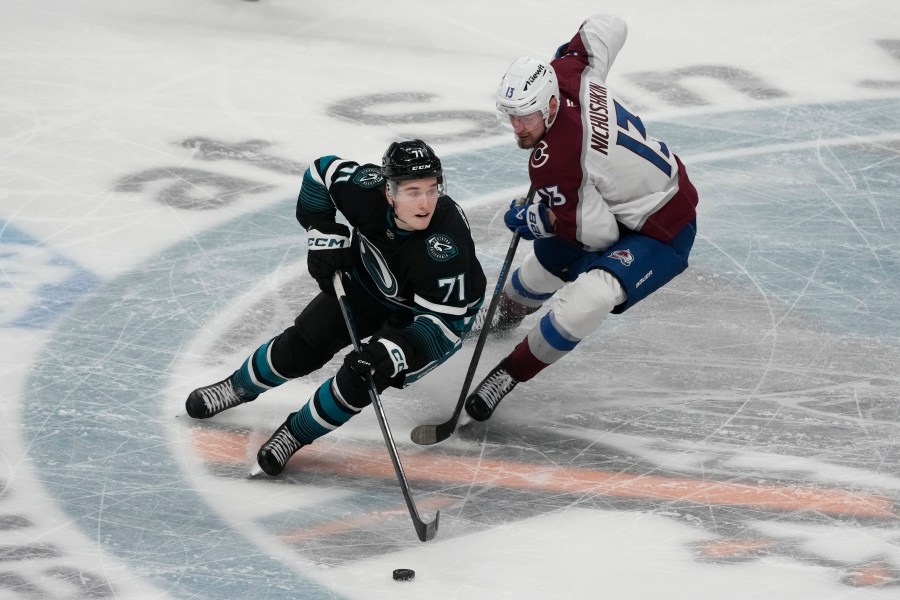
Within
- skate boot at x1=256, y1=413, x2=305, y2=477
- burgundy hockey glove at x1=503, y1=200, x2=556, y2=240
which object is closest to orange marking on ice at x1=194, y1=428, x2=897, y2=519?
skate boot at x1=256, y1=413, x2=305, y2=477

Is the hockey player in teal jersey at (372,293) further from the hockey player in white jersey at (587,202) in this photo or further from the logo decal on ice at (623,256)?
the logo decal on ice at (623,256)

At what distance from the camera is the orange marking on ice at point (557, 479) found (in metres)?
4.00

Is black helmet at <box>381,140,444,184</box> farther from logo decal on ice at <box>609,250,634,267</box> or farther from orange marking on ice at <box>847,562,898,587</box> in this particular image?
orange marking on ice at <box>847,562,898,587</box>

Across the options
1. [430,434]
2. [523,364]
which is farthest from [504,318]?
[430,434]

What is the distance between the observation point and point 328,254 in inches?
160

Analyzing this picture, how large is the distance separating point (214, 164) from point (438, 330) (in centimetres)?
280

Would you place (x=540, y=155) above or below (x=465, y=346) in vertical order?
above

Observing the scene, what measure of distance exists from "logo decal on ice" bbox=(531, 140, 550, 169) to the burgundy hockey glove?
255 millimetres

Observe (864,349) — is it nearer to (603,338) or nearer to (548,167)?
(603,338)

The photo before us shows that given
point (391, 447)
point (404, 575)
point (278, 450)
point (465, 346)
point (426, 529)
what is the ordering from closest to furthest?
point (404, 575)
point (426, 529)
point (391, 447)
point (278, 450)
point (465, 346)

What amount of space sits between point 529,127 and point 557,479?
1134mm

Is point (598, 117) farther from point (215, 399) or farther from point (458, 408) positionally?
point (215, 399)

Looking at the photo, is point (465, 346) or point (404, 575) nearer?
point (404, 575)

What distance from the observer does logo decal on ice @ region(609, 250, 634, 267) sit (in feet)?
14.0
